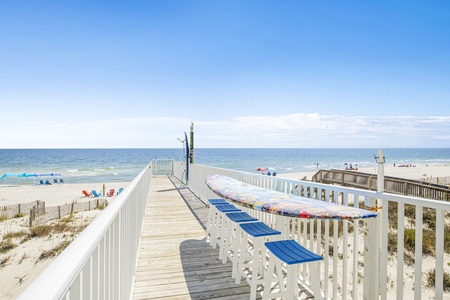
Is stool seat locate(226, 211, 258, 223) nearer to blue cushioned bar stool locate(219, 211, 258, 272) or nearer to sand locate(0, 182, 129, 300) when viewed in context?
blue cushioned bar stool locate(219, 211, 258, 272)

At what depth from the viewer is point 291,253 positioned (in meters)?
2.07

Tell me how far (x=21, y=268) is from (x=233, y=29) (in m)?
9.97

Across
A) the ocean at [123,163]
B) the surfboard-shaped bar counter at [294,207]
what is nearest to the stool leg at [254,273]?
the surfboard-shaped bar counter at [294,207]

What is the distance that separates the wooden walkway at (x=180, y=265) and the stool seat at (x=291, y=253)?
0.84 metres

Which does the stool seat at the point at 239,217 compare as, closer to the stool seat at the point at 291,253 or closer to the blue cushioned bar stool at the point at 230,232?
the blue cushioned bar stool at the point at 230,232

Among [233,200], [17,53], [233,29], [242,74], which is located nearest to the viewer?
[233,200]

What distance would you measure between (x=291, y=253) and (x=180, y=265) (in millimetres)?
1875

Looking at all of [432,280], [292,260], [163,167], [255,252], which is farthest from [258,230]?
[163,167]

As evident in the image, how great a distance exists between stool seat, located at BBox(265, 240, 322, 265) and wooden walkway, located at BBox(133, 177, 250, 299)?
84 centimetres

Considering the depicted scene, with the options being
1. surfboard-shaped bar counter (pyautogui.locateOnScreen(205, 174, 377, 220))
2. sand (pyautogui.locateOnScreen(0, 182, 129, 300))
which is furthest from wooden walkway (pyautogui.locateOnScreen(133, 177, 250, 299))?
sand (pyautogui.locateOnScreen(0, 182, 129, 300))

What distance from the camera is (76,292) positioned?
80cm

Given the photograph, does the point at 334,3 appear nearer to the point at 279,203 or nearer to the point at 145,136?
the point at 279,203

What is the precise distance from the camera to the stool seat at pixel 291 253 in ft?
6.34

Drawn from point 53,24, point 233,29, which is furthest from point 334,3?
point 53,24
